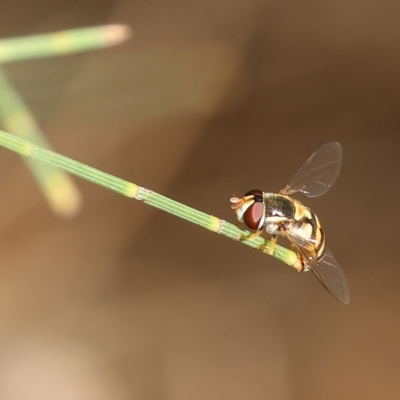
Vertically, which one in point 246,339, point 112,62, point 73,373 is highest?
point 112,62

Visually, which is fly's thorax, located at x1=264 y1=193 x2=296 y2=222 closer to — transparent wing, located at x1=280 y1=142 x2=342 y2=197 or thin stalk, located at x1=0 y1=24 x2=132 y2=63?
transparent wing, located at x1=280 y1=142 x2=342 y2=197

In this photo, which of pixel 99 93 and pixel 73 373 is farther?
pixel 99 93

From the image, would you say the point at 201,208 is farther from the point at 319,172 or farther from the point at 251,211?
the point at 251,211

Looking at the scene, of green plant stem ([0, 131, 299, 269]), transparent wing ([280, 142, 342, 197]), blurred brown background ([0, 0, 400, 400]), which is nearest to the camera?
green plant stem ([0, 131, 299, 269])

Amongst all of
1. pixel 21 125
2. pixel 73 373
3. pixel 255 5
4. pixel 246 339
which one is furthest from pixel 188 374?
pixel 255 5

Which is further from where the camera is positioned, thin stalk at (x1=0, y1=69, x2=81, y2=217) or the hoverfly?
thin stalk at (x1=0, y1=69, x2=81, y2=217)

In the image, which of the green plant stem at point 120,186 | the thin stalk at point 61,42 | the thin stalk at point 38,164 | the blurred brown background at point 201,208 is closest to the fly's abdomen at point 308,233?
the green plant stem at point 120,186

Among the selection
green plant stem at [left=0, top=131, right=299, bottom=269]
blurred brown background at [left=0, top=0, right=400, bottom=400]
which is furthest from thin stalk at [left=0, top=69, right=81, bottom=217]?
green plant stem at [left=0, top=131, right=299, bottom=269]

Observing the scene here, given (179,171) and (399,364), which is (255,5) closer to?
(179,171)
